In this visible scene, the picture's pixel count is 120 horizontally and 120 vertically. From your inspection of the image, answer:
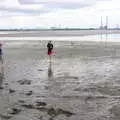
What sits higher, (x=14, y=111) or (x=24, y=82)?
(x=24, y=82)

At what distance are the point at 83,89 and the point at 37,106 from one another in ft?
12.6

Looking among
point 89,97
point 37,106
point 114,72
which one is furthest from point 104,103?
point 114,72

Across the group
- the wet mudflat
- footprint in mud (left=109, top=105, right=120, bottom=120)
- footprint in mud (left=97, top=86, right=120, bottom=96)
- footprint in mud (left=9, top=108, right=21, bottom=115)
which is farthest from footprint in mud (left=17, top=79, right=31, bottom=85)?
footprint in mud (left=109, top=105, right=120, bottom=120)

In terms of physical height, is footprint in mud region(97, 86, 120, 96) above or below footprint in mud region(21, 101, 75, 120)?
above

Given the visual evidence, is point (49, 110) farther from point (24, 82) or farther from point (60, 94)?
point (24, 82)

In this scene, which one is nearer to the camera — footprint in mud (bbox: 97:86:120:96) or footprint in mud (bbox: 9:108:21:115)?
footprint in mud (bbox: 9:108:21:115)

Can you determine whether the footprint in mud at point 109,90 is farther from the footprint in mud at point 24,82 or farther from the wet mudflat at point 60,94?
the footprint in mud at point 24,82

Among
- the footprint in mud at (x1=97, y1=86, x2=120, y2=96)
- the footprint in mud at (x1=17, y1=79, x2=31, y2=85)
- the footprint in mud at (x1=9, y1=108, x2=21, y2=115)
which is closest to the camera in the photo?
the footprint in mud at (x1=9, y1=108, x2=21, y2=115)

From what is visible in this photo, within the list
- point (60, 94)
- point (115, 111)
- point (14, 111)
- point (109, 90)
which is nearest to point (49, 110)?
point (14, 111)

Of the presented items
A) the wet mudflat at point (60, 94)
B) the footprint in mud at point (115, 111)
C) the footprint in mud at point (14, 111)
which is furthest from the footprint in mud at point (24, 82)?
the footprint in mud at point (115, 111)

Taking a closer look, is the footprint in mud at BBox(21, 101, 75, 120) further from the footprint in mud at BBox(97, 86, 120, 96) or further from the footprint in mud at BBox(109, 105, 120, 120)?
the footprint in mud at BBox(97, 86, 120, 96)

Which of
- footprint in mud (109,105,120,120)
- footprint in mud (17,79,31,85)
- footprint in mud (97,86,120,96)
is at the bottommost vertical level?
footprint in mud (109,105,120,120)

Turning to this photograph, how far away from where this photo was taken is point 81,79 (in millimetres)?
18141

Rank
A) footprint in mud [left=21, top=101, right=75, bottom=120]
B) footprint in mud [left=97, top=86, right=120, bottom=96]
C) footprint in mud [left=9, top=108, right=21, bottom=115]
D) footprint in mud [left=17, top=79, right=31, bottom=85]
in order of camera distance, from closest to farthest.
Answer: footprint in mud [left=21, top=101, right=75, bottom=120], footprint in mud [left=9, top=108, right=21, bottom=115], footprint in mud [left=97, top=86, right=120, bottom=96], footprint in mud [left=17, top=79, right=31, bottom=85]
